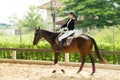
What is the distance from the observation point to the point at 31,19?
61.2 ft

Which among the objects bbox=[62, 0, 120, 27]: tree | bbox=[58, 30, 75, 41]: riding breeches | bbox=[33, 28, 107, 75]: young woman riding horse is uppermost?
bbox=[62, 0, 120, 27]: tree

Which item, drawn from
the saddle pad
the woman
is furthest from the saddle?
the woman

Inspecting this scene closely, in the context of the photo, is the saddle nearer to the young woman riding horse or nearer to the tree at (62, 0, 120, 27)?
the young woman riding horse

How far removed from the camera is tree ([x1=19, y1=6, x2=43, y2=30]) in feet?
60.4

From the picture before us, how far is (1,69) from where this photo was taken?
9.09 m

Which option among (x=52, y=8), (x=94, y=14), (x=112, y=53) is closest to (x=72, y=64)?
(x=112, y=53)

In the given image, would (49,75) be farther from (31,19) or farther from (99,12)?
(31,19)

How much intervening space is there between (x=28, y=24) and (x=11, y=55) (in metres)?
7.36

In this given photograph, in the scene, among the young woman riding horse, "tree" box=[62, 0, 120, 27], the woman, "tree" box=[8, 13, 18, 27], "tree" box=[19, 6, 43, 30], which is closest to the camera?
the woman

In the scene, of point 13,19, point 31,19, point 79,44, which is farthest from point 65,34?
point 13,19

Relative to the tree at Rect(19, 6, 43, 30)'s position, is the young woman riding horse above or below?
below

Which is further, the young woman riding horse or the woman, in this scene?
the young woman riding horse

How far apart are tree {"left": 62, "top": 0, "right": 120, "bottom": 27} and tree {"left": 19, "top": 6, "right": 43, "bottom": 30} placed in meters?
4.02

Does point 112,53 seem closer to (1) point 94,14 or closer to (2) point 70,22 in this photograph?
(2) point 70,22
